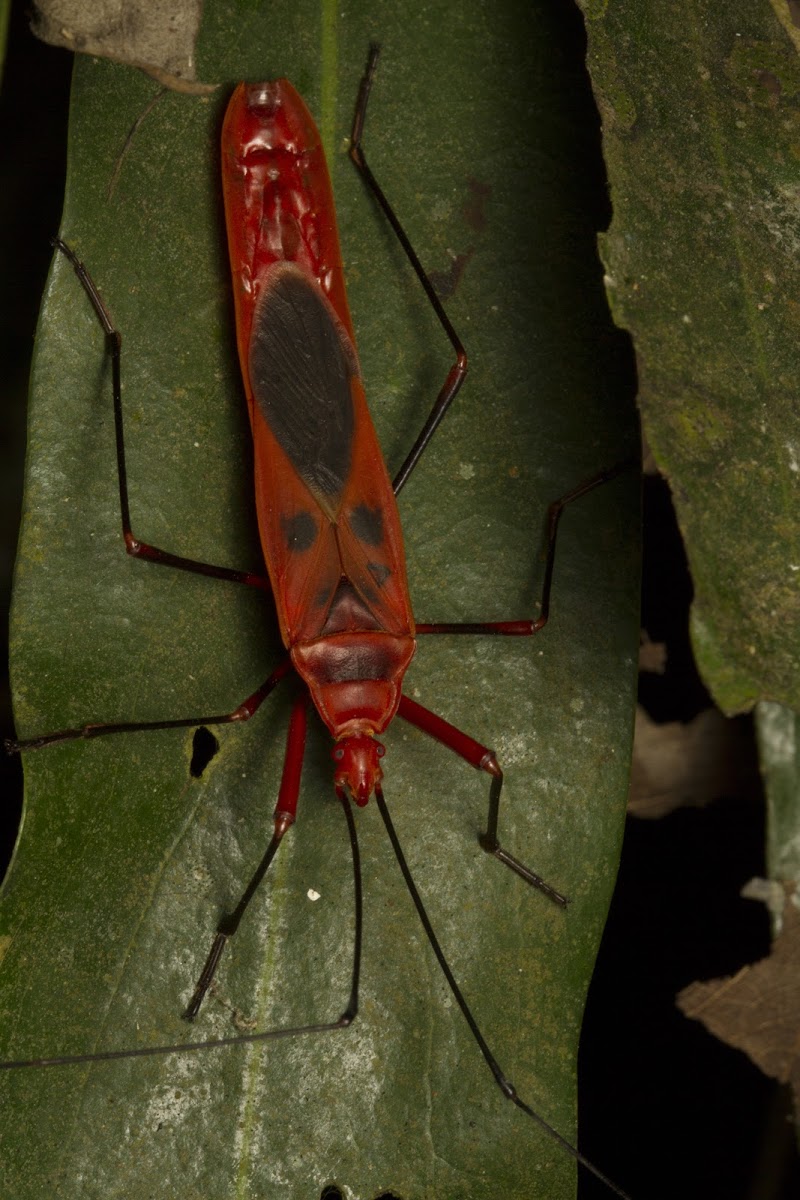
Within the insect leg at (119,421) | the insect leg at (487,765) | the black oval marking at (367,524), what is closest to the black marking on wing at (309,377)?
the black oval marking at (367,524)

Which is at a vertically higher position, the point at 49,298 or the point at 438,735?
the point at 49,298

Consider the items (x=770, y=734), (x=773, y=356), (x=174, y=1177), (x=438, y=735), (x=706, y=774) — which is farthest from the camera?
(x=706, y=774)

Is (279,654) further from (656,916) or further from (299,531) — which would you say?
(656,916)

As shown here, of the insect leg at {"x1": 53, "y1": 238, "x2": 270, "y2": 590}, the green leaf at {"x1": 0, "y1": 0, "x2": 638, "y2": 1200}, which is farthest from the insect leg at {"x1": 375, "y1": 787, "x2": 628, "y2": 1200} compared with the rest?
the insect leg at {"x1": 53, "y1": 238, "x2": 270, "y2": 590}

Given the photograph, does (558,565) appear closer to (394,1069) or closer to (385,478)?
(385,478)

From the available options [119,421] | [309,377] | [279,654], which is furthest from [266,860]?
[309,377]

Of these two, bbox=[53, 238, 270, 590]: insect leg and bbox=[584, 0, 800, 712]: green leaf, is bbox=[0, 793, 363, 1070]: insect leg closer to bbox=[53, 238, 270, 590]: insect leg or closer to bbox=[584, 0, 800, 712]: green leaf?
bbox=[53, 238, 270, 590]: insect leg

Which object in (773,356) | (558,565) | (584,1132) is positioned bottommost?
(584,1132)

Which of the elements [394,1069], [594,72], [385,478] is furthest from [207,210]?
[394,1069]
